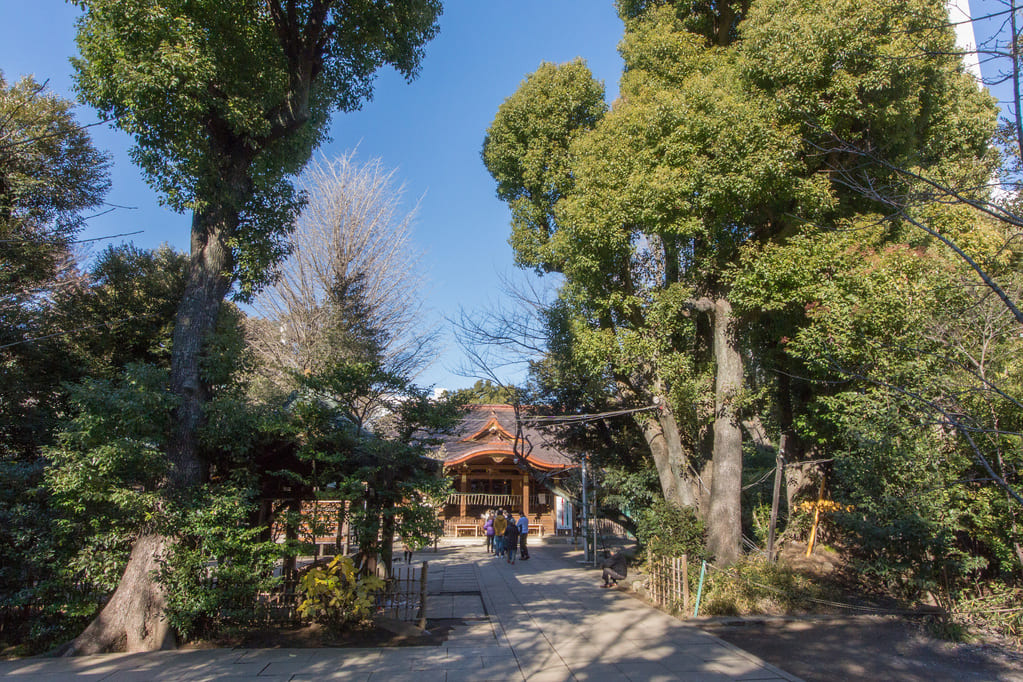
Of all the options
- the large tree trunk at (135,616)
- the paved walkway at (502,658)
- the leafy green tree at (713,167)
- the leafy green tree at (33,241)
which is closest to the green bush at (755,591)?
the leafy green tree at (713,167)

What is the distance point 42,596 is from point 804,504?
12427mm

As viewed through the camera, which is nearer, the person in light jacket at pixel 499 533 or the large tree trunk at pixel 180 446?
the large tree trunk at pixel 180 446

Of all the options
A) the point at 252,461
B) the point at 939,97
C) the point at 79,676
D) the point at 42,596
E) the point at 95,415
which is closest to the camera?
the point at 79,676

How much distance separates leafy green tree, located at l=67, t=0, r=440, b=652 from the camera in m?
7.21

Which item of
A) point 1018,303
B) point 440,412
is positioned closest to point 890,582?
point 1018,303

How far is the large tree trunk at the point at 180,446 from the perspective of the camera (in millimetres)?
6957

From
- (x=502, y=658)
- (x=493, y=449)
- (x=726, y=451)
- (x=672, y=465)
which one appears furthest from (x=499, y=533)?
(x=502, y=658)

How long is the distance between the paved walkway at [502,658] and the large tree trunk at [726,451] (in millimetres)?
1804

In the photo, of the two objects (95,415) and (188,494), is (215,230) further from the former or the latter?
(188,494)

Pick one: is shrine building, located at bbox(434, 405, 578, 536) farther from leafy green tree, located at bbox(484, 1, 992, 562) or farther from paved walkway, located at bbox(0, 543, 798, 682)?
paved walkway, located at bbox(0, 543, 798, 682)

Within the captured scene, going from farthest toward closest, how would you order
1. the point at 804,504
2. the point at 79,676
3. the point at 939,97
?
the point at 804,504 < the point at 939,97 < the point at 79,676

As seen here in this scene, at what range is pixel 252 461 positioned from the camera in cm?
814

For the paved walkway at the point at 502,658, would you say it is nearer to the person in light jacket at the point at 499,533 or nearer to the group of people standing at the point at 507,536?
the group of people standing at the point at 507,536

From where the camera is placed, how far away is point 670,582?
9297mm
